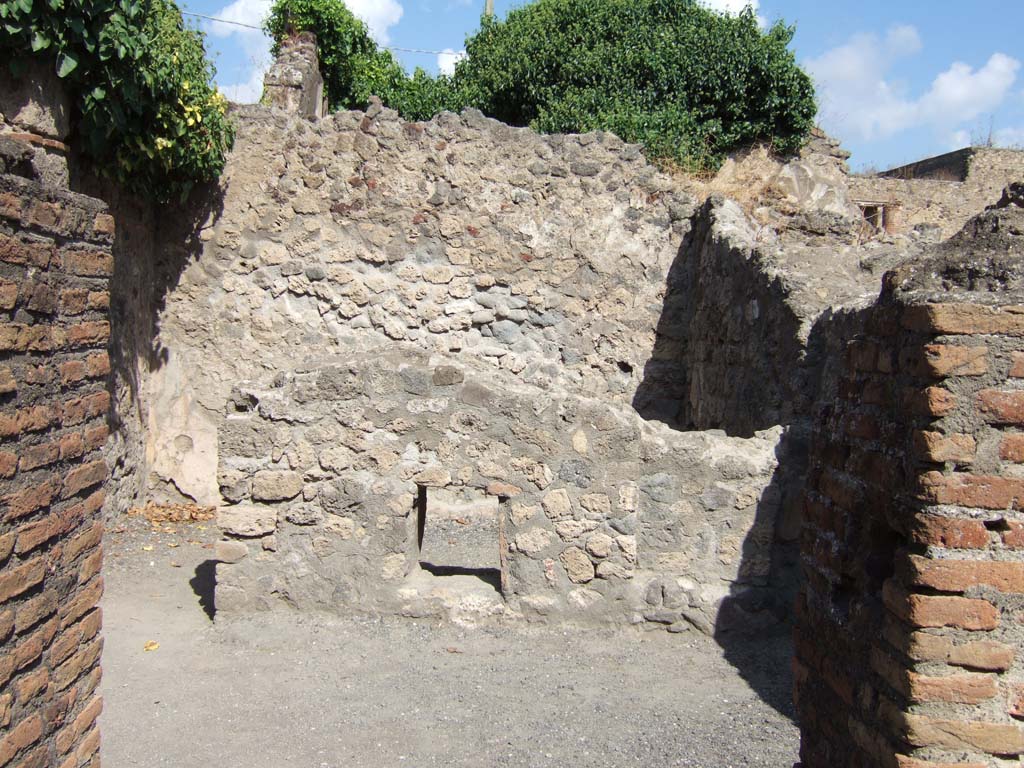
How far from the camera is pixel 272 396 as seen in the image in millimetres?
5102

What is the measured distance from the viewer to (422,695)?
174 inches

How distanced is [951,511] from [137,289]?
22.7 ft

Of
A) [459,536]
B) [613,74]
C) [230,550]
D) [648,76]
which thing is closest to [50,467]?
[230,550]

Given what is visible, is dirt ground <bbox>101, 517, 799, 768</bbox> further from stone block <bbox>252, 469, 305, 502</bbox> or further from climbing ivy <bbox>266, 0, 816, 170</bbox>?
climbing ivy <bbox>266, 0, 816, 170</bbox>

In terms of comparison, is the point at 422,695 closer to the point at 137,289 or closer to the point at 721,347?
the point at 721,347

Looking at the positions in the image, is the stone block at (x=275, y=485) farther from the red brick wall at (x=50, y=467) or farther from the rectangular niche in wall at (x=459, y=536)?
the red brick wall at (x=50, y=467)

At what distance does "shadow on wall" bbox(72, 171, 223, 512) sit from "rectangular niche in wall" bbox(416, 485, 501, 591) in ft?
8.23

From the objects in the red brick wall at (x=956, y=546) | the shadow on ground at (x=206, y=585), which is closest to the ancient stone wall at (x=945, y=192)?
the shadow on ground at (x=206, y=585)

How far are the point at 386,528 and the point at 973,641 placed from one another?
3.58 meters

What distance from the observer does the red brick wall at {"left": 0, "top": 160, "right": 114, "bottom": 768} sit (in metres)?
2.40

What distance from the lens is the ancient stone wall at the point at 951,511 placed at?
2.02 metres

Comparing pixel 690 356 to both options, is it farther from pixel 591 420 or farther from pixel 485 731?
pixel 485 731

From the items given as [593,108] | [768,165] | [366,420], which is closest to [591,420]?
[366,420]

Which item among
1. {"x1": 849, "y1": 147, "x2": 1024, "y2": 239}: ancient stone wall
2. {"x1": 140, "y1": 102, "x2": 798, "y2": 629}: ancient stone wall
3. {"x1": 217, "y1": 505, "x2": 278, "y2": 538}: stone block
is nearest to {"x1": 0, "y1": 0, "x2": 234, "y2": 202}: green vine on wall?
{"x1": 140, "y1": 102, "x2": 798, "y2": 629}: ancient stone wall
